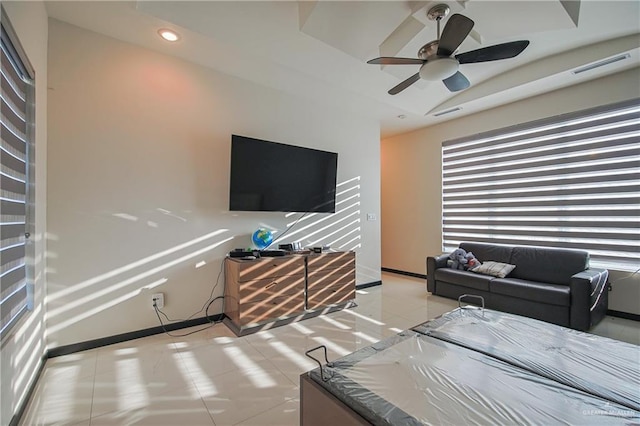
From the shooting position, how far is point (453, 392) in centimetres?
125

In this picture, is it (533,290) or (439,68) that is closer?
(439,68)

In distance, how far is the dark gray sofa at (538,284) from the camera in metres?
2.97

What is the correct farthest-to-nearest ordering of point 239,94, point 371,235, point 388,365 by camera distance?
point 371,235 < point 239,94 < point 388,365

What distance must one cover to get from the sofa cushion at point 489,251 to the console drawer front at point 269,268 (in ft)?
9.21

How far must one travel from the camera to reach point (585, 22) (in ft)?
9.07

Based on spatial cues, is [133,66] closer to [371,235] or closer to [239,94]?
[239,94]

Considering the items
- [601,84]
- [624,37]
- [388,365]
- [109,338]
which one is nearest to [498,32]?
[624,37]

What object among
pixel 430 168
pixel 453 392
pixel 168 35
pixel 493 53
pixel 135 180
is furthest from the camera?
pixel 430 168

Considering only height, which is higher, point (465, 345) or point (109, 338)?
point (465, 345)

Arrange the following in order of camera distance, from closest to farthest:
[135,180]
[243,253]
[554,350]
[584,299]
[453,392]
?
1. [453,392]
2. [554,350]
3. [135,180]
4. [584,299]
5. [243,253]

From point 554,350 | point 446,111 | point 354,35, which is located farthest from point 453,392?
point 446,111

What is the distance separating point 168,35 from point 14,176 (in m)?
1.75

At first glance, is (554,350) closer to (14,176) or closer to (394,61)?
(394,61)

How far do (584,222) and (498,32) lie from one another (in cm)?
262
